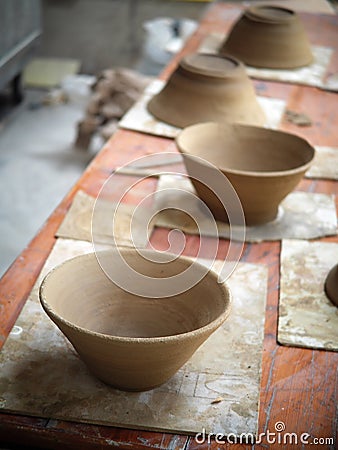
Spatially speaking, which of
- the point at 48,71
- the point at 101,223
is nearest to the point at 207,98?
the point at 101,223

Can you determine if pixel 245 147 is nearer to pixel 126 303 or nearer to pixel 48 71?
pixel 126 303

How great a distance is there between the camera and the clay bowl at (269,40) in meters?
3.33

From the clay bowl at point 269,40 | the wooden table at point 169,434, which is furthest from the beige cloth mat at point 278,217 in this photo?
the clay bowl at point 269,40

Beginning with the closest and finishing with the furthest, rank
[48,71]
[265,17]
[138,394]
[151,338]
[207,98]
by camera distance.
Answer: [151,338]
[138,394]
[207,98]
[265,17]
[48,71]

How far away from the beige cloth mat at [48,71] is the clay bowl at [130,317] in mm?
3774

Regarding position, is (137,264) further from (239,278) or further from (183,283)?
(239,278)

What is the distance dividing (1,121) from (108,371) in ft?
10.9

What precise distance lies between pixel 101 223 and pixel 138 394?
0.75 metres

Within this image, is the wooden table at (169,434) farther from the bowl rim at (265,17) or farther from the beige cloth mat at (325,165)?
the bowl rim at (265,17)

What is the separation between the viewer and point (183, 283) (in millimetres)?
1413

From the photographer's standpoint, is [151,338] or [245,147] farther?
[245,147]

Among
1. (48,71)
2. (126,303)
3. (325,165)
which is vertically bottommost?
(48,71)

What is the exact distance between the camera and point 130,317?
1.47 meters

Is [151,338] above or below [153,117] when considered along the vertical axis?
above
